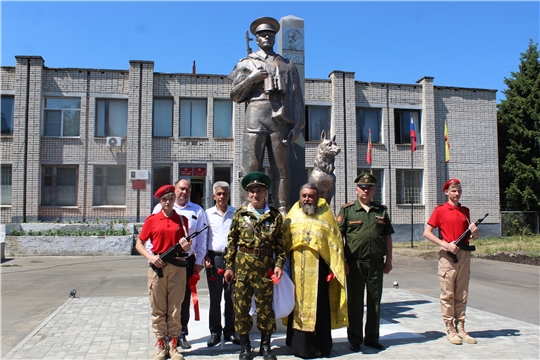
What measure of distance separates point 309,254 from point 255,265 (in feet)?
1.97

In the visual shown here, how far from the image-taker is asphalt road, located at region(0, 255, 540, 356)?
7457mm

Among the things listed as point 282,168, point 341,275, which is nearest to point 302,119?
point 282,168

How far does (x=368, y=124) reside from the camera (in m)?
23.7

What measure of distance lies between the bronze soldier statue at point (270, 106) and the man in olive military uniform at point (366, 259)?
4.99 feet

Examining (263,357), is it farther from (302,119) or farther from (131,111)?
(131,111)

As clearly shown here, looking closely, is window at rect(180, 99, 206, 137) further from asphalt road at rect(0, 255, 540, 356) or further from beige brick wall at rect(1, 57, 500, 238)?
asphalt road at rect(0, 255, 540, 356)

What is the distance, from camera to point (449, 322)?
17.9 feet

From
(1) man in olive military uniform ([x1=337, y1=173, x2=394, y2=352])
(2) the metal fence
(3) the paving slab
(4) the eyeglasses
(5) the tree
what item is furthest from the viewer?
(5) the tree

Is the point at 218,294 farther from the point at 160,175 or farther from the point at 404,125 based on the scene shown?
the point at 404,125

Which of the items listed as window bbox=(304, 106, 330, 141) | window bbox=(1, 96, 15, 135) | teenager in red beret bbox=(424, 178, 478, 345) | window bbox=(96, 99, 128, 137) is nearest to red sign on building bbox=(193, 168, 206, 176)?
window bbox=(96, 99, 128, 137)

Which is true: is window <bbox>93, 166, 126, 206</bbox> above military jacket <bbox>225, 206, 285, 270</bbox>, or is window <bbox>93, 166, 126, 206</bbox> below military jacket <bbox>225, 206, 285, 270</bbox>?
above

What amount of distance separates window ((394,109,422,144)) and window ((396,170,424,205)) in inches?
64.0

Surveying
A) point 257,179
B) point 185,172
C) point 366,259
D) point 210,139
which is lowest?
point 366,259

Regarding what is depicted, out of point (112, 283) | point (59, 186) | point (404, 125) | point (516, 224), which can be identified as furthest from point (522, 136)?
point (59, 186)
